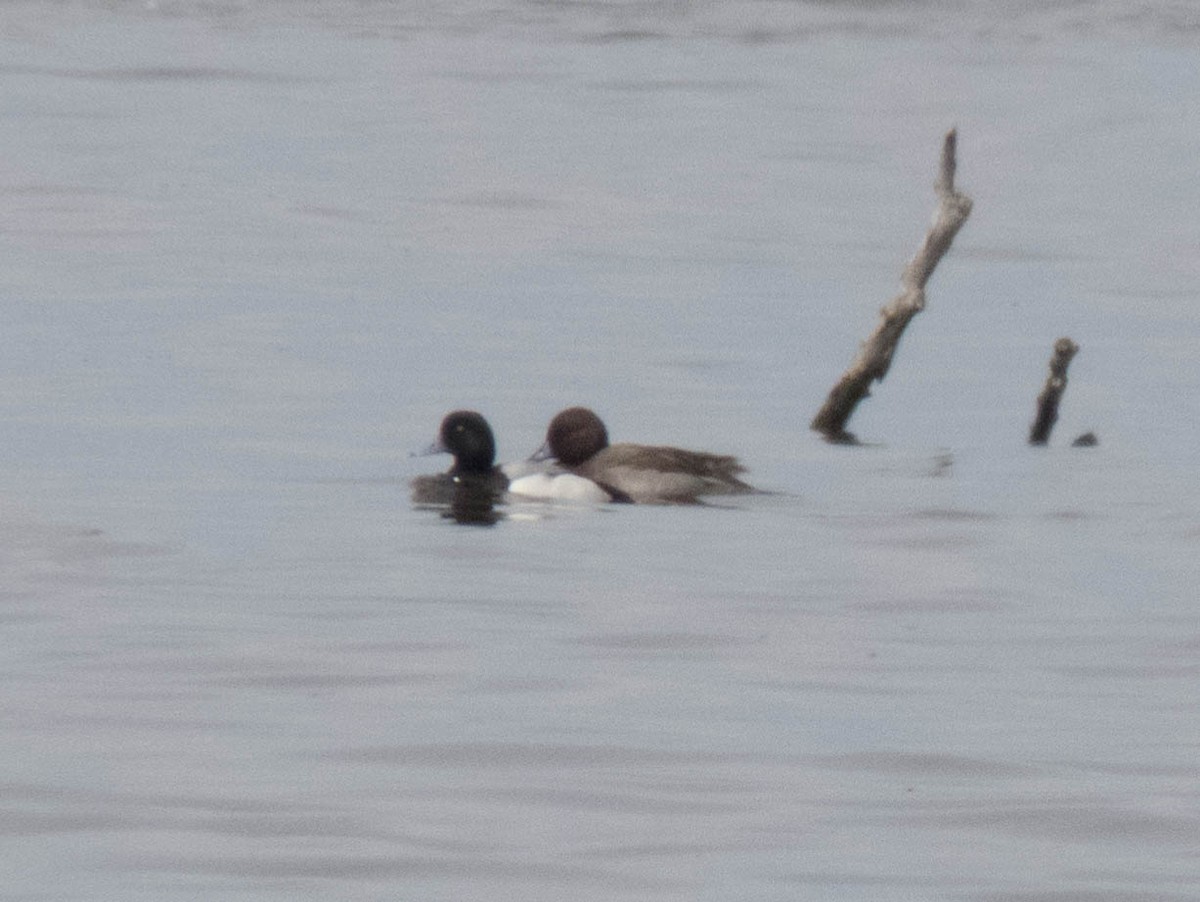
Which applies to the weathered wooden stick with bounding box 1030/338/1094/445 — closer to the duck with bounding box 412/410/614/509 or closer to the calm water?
the calm water

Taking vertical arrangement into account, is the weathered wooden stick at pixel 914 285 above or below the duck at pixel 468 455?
above

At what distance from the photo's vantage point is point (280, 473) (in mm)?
17453

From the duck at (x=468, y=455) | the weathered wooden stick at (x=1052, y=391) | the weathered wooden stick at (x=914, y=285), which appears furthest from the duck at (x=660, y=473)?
the weathered wooden stick at (x=1052, y=391)

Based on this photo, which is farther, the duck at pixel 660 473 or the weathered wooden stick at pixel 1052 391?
the weathered wooden stick at pixel 1052 391

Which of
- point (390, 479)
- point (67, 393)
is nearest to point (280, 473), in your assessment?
point (390, 479)

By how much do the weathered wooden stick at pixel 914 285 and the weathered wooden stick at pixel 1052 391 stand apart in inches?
32.1

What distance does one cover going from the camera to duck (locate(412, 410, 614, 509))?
645 inches

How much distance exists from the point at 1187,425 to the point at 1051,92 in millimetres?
41099

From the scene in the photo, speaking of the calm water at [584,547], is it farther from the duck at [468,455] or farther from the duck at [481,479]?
the duck at [468,455]

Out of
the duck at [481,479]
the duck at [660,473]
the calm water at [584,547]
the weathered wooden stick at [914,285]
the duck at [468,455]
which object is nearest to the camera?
the calm water at [584,547]

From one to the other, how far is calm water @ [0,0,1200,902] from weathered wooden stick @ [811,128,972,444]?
21.7 inches

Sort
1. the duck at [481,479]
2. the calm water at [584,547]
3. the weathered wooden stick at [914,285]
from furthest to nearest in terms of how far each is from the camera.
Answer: the weathered wooden stick at [914,285], the duck at [481,479], the calm water at [584,547]

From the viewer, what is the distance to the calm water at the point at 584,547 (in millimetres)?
8219

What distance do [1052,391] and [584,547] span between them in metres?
5.02
